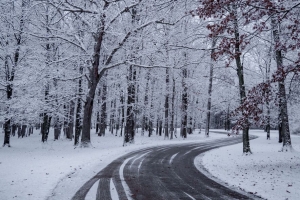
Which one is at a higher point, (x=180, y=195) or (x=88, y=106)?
(x=88, y=106)

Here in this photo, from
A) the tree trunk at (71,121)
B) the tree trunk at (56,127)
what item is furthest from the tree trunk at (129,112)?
the tree trunk at (56,127)

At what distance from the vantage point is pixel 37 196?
557cm

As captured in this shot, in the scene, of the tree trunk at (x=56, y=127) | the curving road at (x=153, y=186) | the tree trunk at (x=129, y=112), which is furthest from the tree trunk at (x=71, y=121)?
the curving road at (x=153, y=186)

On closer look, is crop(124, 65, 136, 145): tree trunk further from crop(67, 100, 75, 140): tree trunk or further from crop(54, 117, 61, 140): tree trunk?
crop(54, 117, 61, 140): tree trunk

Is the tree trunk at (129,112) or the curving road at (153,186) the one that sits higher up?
the tree trunk at (129,112)

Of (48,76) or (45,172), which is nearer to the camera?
(45,172)

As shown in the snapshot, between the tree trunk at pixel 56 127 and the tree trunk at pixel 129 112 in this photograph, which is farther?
the tree trunk at pixel 56 127

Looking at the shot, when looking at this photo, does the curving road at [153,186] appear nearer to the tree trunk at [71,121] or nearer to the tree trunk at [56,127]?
the tree trunk at [71,121]

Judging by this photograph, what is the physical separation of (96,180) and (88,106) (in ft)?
32.5

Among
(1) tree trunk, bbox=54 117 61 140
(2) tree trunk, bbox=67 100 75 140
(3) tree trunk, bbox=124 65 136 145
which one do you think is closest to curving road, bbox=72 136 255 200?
(3) tree trunk, bbox=124 65 136 145

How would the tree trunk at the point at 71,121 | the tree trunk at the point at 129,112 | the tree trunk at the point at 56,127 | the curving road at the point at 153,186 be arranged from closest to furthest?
the curving road at the point at 153,186 → the tree trunk at the point at 129,112 → the tree trunk at the point at 71,121 → the tree trunk at the point at 56,127

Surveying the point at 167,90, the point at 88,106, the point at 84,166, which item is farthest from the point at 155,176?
the point at 167,90

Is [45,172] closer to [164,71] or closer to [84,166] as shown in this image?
[84,166]

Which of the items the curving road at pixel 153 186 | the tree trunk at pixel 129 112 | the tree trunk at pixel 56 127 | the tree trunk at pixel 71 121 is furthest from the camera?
Result: the tree trunk at pixel 56 127
